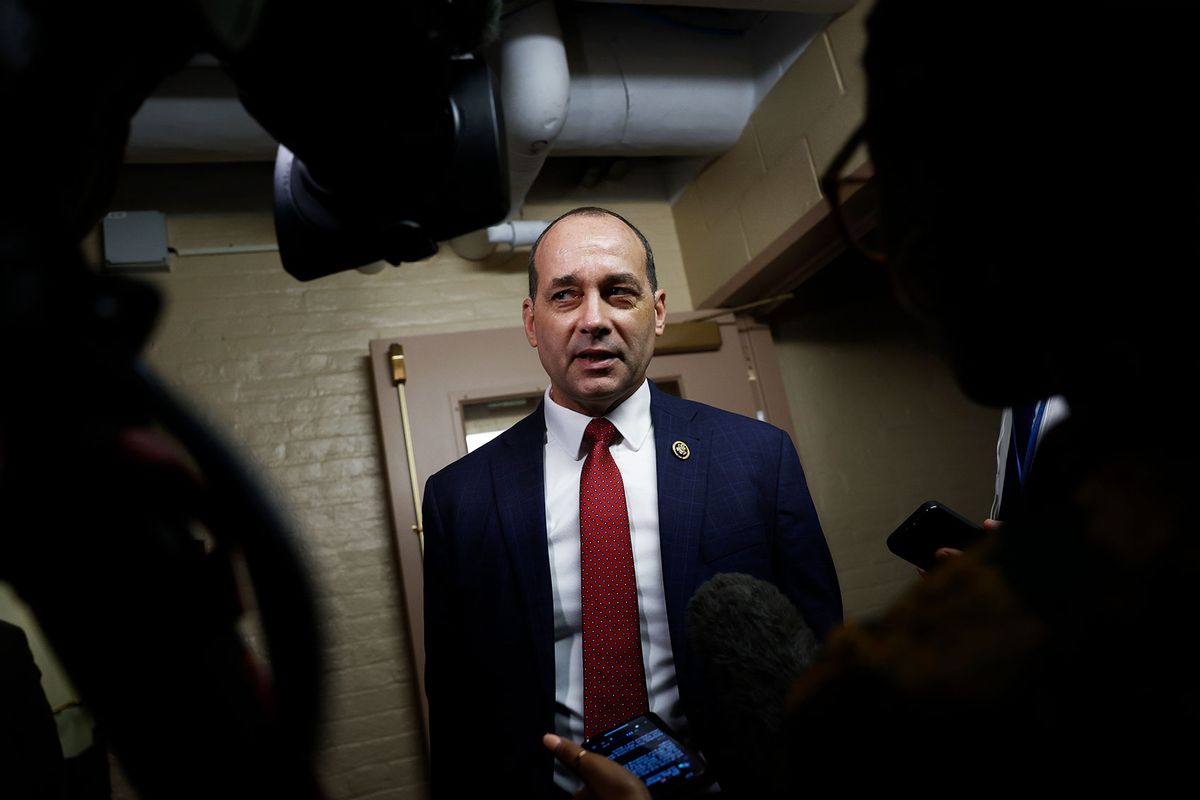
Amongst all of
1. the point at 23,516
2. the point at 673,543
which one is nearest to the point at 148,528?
the point at 23,516

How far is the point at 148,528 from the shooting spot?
41 centimetres

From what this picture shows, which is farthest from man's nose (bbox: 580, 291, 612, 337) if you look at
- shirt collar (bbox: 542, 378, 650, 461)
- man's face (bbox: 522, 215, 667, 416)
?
shirt collar (bbox: 542, 378, 650, 461)

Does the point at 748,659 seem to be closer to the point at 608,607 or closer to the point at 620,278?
the point at 608,607

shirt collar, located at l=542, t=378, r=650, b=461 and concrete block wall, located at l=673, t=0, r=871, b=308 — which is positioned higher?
concrete block wall, located at l=673, t=0, r=871, b=308

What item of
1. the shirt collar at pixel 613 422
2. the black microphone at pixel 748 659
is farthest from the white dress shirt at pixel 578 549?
the black microphone at pixel 748 659

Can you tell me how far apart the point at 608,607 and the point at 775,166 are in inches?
65.1

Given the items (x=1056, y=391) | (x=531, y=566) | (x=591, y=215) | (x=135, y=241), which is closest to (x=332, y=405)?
(x=135, y=241)

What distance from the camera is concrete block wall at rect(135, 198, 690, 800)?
227 cm

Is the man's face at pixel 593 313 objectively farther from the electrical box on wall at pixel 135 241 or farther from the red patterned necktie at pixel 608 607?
the electrical box on wall at pixel 135 241

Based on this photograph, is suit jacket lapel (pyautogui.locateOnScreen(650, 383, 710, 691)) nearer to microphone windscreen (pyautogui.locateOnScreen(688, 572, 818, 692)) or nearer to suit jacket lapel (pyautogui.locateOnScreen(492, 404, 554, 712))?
suit jacket lapel (pyautogui.locateOnScreen(492, 404, 554, 712))

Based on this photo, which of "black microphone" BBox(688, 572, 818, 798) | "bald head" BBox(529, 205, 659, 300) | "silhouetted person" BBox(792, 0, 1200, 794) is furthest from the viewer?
"bald head" BBox(529, 205, 659, 300)

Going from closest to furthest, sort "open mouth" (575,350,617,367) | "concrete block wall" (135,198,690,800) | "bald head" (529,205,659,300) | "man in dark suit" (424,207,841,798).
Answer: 1. "man in dark suit" (424,207,841,798)
2. "open mouth" (575,350,617,367)
3. "bald head" (529,205,659,300)
4. "concrete block wall" (135,198,690,800)

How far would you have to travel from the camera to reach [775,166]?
2359 mm

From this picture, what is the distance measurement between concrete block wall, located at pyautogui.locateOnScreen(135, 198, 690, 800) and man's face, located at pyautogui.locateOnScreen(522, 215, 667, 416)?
3.87 feet
